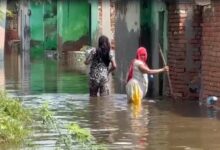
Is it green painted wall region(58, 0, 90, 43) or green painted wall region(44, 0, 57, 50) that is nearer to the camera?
green painted wall region(58, 0, 90, 43)

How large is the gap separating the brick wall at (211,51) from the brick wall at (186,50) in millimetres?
836

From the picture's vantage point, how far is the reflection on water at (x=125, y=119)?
30.1 feet

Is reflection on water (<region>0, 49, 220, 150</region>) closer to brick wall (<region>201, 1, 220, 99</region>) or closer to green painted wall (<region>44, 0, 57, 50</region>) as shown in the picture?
brick wall (<region>201, 1, 220, 99</region>)

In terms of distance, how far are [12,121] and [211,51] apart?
466cm

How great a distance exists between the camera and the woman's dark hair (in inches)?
587

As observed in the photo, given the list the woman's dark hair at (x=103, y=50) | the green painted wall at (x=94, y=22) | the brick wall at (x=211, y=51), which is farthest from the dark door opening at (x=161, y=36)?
the green painted wall at (x=94, y=22)

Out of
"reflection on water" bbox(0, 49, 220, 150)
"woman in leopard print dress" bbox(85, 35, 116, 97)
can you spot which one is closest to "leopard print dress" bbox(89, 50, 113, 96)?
"woman in leopard print dress" bbox(85, 35, 116, 97)

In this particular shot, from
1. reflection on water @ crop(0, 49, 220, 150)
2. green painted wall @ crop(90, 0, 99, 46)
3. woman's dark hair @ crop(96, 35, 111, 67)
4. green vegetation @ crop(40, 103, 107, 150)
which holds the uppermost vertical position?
green painted wall @ crop(90, 0, 99, 46)

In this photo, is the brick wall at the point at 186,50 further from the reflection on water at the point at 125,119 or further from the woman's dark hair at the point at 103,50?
the woman's dark hair at the point at 103,50

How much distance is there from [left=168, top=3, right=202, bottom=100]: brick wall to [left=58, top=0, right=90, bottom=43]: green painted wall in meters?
16.6

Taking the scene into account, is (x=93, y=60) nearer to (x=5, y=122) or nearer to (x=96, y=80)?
(x=96, y=80)

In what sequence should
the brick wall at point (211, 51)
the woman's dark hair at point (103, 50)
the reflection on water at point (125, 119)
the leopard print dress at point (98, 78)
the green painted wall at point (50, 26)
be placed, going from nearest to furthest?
1. the reflection on water at point (125, 119)
2. the brick wall at point (211, 51)
3. the woman's dark hair at point (103, 50)
4. the leopard print dress at point (98, 78)
5. the green painted wall at point (50, 26)

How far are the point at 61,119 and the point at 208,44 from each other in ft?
10.6

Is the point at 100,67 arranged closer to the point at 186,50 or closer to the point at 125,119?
the point at 186,50
